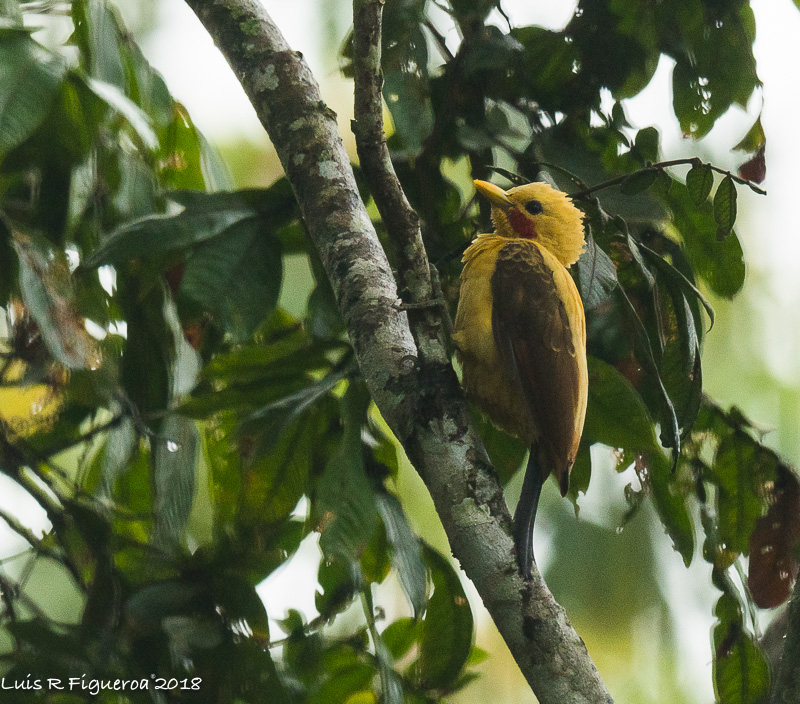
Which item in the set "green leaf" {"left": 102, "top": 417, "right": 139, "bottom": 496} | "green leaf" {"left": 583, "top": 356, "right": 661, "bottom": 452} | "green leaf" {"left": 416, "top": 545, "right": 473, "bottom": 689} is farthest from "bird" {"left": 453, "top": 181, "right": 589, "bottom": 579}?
"green leaf" {"left": 102, "top": 417, "right": 139, "bottom": 496}

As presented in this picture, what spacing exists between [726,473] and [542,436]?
577 mm

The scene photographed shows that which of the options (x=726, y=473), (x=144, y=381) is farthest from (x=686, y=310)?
(x=144, y=381)

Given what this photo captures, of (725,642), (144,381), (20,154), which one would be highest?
(20,154)

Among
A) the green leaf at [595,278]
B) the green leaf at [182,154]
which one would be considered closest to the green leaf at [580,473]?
the green leaf at [595,278]

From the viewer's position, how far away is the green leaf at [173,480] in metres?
2.26

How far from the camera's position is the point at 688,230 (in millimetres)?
2686

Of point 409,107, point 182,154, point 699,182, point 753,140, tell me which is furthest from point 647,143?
point 182,154

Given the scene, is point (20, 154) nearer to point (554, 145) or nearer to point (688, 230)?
point (554, 145)

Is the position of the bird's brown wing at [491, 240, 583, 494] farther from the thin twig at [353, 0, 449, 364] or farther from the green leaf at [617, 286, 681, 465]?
the thin twig at [353, 0, 449, 364]

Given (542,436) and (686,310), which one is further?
(542,436)

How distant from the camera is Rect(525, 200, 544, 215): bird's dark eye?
10.8 ft

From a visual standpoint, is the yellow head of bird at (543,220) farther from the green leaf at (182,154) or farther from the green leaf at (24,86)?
the green leaf at (24,86)

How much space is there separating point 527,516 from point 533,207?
4.50 feet

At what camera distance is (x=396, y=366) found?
202 centimetres
